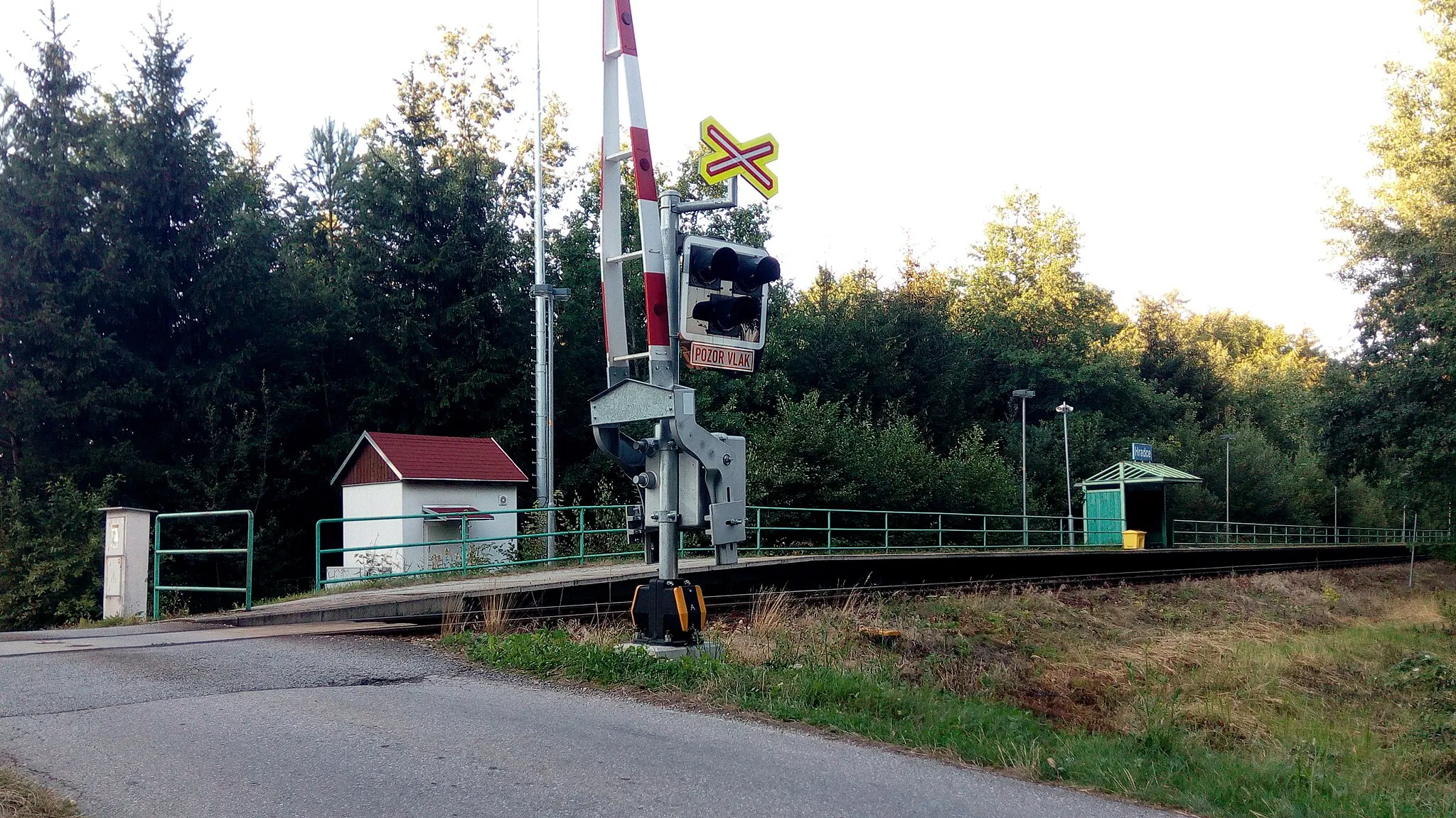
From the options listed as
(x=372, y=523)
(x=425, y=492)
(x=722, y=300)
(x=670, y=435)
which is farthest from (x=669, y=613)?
(x=372, y=523)

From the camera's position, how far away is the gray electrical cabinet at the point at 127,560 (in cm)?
1419

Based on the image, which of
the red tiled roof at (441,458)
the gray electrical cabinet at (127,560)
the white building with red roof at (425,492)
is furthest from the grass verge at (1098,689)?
the red tiled roof at (441,458)

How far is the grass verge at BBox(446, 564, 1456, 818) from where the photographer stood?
739 centimetres

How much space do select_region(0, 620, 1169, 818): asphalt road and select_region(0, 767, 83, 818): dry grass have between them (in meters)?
0.13

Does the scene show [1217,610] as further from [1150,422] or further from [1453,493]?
[1150,422]

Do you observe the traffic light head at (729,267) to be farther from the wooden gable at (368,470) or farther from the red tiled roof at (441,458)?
the wooden gable at (368,470)

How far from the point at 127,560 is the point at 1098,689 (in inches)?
472

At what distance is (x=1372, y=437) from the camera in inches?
1448

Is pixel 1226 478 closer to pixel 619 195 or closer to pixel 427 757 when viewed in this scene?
pixel 619 195

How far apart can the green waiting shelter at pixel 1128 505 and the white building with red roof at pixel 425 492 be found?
20.0 meters

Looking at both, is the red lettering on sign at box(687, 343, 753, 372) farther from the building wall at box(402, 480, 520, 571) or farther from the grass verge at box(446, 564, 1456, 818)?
the building wall at box(402, 480, 520, 571)

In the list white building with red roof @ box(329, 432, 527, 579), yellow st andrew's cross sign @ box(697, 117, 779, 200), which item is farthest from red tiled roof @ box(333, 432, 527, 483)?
yellow st andrew's cross sign @ box(697, 117, 779, 200)

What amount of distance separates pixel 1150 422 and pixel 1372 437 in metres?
26.0

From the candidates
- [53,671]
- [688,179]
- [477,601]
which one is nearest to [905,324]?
[688,179]
